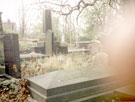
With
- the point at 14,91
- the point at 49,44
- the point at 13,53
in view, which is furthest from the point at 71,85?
the point at 49,44

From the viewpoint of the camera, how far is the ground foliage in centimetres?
367

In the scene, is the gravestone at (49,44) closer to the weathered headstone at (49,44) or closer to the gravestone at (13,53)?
the weathered headstone at (49,44)

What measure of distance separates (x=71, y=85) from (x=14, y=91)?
1.69 meters

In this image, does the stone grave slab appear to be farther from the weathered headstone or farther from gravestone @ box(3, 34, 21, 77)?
the weathered headstone

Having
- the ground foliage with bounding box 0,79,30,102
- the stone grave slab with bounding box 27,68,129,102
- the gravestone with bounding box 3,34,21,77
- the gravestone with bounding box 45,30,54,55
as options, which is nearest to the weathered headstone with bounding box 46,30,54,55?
the gravestone with bounding box 45,30,54,55

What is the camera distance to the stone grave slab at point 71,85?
3145mm

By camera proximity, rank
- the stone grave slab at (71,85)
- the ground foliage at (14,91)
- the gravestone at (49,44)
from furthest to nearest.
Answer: the gravestone at (49,44) → the ground foliage at (14,91) → the stone grave slab at (71,85)

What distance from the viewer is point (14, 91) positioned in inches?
161

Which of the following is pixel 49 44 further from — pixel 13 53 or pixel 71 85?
pixel 71 85

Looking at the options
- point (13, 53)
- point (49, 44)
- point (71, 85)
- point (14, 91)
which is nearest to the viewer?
point (71, 85)

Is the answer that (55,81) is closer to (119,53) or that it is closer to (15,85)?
(15,85)

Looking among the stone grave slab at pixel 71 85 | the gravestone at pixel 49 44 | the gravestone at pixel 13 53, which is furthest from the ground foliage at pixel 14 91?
the gravestone at pixel 49 44

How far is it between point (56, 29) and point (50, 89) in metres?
18.8

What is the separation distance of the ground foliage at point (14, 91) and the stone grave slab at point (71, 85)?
0.62ft
